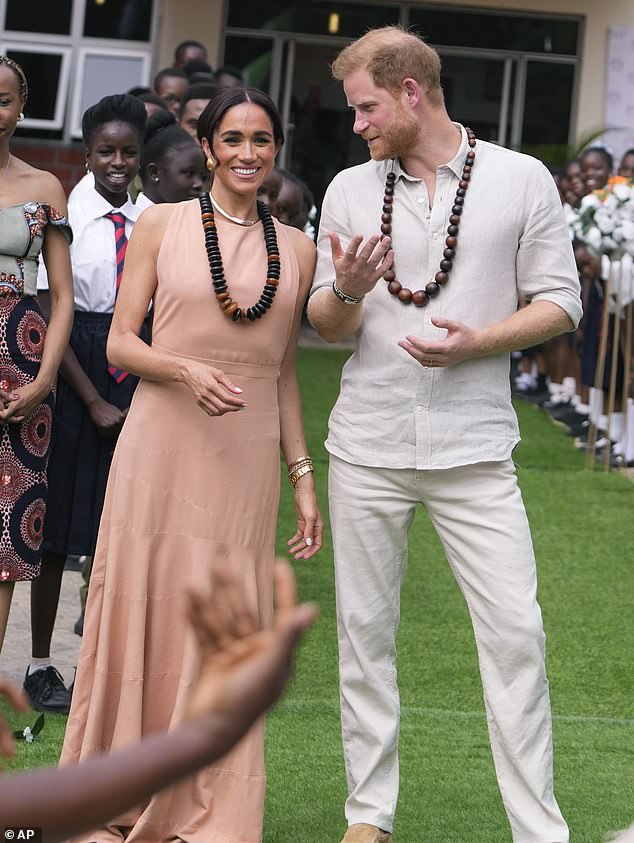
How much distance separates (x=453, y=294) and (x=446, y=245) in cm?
13

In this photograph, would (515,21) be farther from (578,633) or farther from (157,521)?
(157,521)

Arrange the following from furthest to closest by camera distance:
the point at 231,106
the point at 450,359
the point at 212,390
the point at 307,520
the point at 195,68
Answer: the point at 195,68, the point at 307,520, the point at 231,106, the point at 450,359, the point at 212,390

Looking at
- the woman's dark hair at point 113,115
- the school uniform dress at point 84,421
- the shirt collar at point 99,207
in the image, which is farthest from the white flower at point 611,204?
the school uniform dress at point 84,421

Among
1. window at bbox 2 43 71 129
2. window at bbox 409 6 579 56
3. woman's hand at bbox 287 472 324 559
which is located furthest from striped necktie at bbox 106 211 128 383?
window at bbox 409 6 579 56

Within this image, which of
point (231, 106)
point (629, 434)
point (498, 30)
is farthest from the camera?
point (498, 30)

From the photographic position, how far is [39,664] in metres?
5.38

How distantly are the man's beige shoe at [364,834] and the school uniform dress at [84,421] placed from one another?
5.27ft

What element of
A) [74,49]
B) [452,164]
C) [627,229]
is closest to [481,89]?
[74,49]

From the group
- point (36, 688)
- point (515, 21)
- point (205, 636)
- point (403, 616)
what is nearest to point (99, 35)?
point (515, 21)

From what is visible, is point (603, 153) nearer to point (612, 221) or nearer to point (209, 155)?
point (612, 221)

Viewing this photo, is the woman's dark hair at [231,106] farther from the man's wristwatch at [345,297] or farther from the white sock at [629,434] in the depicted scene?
the white sock at [629,434]

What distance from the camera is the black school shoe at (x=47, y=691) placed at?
5.25 meters

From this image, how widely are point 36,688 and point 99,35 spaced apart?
12432 millimetres

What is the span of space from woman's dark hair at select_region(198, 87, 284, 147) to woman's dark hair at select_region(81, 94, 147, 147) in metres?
1.67
